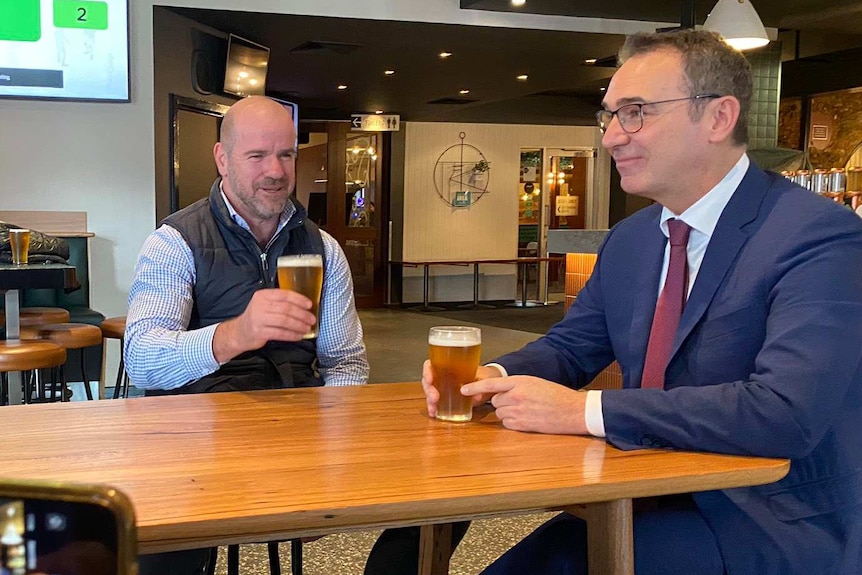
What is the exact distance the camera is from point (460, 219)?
11805 mm

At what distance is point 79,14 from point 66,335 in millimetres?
2376

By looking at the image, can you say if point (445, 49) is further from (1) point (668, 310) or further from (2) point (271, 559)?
(1) point (668, 310)

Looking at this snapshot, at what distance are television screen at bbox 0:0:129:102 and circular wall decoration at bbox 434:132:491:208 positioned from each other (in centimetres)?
667

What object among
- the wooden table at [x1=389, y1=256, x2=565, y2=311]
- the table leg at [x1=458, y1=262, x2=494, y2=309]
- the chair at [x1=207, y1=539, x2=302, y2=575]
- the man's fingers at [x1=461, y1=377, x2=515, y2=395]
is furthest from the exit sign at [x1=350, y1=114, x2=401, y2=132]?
the man's fingers at [x1=461, y1=377, x2=515, y2=395]

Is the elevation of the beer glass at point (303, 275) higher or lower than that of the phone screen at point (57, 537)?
higher

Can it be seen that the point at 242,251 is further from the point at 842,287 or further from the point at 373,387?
the point at 842,287

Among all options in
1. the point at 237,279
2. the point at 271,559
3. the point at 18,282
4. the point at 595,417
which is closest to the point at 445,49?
the point at 18,282

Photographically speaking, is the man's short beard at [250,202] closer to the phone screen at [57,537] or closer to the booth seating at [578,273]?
the phone screen at [57,537]

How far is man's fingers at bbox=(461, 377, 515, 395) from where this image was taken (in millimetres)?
1307

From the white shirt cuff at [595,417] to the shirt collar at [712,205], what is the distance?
44 centimetres

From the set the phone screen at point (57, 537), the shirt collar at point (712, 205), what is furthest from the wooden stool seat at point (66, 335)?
the phone screen at point (57, 537)

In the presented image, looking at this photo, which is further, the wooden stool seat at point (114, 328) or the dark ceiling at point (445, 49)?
the dark ceiling at point (445, 49)

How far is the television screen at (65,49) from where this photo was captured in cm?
500

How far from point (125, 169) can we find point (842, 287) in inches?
197
